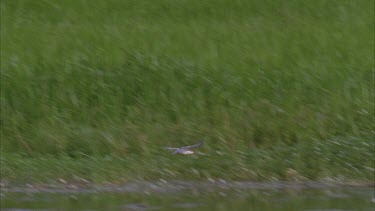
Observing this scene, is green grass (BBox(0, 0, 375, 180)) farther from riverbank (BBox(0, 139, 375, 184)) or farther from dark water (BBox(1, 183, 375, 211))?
dark water (BBox(1, 183, 375, 211))

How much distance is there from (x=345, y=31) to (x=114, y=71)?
2507 millimetres

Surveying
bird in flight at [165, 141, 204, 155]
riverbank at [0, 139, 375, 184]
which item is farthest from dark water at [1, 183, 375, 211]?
bird in flight at [165, 141, 204, 155]

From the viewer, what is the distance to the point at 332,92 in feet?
28.6

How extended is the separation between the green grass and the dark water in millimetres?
254

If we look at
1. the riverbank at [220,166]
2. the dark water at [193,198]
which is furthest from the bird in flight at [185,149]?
the dark water at [193,198]

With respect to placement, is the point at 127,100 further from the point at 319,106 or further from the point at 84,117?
the point at 319,106

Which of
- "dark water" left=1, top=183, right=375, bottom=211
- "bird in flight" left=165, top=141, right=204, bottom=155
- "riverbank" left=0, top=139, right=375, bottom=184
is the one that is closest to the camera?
"dark water" left=1, top=183, right=375, bottom=211

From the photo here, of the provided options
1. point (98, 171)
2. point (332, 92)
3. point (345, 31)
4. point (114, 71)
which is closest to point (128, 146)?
point (98, 171)

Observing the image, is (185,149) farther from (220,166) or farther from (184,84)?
(184,84)

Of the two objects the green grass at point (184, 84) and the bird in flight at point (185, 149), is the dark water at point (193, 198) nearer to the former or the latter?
the green grass at point (184, 84)

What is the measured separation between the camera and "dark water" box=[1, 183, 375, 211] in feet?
21.3

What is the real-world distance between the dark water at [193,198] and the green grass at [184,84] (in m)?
0.25

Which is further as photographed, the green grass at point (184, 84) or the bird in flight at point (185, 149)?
the green grass at point (184, 84)

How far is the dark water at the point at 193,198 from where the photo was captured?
6.50 m
